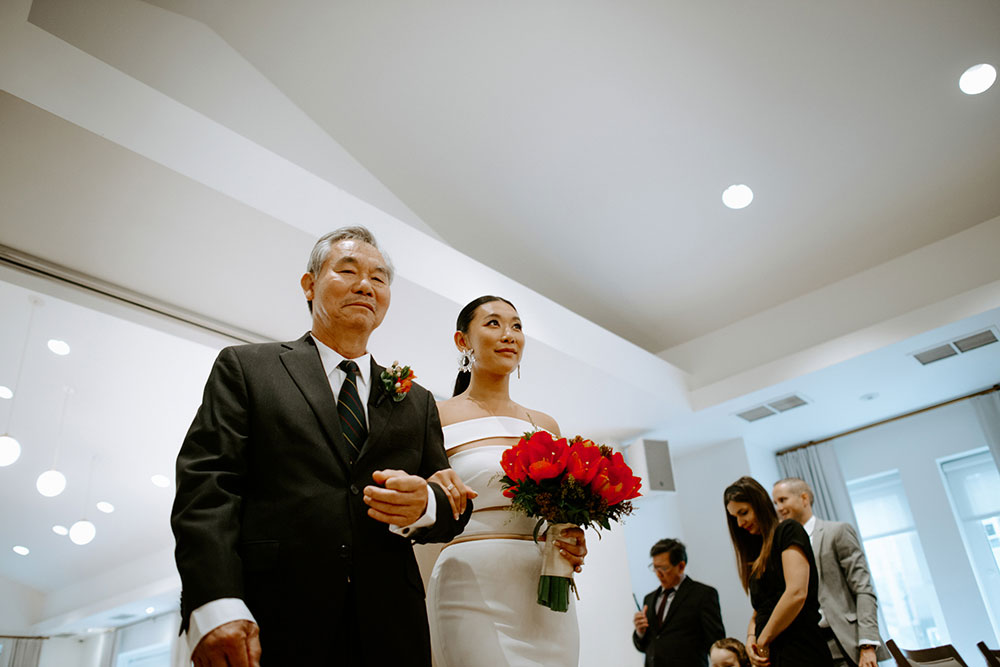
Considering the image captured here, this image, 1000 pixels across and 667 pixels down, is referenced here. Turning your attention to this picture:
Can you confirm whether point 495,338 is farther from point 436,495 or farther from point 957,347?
point 957,347

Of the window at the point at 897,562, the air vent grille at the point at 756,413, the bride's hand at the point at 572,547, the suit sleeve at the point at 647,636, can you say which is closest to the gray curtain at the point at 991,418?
the window at the point at 897,562

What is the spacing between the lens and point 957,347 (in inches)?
226

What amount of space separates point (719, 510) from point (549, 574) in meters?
5.86

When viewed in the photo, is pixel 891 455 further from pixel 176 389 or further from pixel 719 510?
pixel 176 389

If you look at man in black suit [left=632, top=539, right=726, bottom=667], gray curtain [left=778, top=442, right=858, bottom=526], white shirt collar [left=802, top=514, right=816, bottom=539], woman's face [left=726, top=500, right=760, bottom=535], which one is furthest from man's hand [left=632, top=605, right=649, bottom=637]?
gray curtain [left=778, top=442, right=858, bottom=526]

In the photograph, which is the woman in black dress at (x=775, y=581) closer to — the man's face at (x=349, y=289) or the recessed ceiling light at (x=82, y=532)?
the man's face at (x=349, y=289)

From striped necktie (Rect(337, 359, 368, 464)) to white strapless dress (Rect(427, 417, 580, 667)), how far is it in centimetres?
58

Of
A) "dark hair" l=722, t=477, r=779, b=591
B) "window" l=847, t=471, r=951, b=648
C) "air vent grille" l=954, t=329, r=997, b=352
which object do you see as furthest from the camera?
"window" l=847, t=471, r=951, b=648

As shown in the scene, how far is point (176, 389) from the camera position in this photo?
3.55m

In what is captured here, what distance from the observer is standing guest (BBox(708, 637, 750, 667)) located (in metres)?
4.04

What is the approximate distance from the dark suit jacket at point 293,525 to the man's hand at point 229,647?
6 centimetres

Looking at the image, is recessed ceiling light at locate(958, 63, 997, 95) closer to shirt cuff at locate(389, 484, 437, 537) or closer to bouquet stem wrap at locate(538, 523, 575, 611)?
bouquet stem wrap at locate(538, 523, 575, 611)

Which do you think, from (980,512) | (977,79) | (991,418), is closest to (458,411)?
(977,79)

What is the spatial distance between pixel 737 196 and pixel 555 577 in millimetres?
4084
